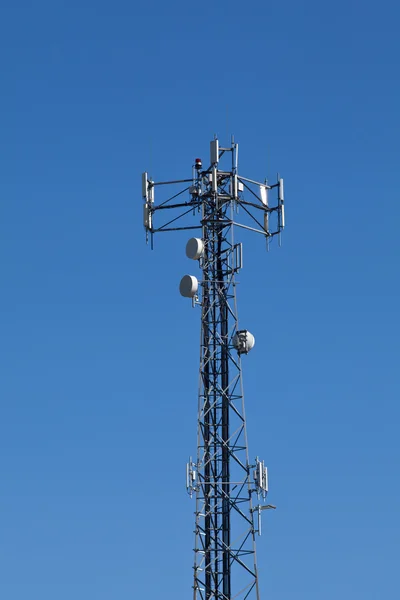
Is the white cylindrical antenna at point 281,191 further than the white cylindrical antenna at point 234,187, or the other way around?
the white cylindrical antenna at point 281,191

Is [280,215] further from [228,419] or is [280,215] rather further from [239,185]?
[228,419]

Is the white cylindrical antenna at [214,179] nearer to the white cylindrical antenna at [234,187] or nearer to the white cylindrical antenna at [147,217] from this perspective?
the white cylindrical antenna at [234,187]

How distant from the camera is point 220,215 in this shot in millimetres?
90875

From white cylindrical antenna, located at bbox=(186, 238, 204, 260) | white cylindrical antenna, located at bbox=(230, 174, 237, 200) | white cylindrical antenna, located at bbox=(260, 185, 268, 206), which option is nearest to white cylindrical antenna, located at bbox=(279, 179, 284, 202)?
white cylindrical antenna, located at bbox=(260, 185, 268, 206)

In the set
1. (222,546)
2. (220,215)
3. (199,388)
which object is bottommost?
(222,546)

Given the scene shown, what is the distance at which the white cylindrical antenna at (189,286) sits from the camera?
89.9 metres

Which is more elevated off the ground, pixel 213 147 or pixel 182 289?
pixel 213 147

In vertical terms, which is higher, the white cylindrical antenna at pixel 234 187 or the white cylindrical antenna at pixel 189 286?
the white cylindrical antenna at pixel 234 187

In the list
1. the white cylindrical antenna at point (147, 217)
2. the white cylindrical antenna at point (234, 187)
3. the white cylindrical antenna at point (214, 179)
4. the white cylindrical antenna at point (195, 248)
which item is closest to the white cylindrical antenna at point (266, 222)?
the white cylindrical antenna at point (234, 187)

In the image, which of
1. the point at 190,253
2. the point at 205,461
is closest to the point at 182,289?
the point at 190,253

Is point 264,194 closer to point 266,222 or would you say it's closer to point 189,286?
point 266,222

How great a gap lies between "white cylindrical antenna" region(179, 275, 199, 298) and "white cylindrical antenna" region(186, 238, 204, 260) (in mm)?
934

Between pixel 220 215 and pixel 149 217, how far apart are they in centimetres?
368

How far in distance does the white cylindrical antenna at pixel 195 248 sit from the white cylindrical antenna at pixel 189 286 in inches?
36.8
